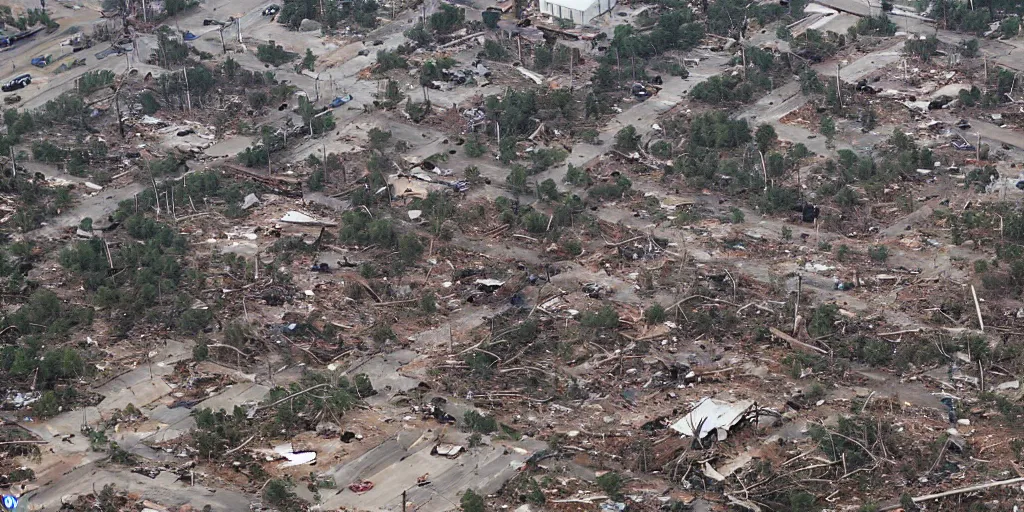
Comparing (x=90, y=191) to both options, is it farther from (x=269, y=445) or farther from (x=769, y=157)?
(x=769, y=157)

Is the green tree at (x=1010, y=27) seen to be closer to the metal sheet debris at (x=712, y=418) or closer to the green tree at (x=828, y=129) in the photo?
the green tree at (x=828, y=129)

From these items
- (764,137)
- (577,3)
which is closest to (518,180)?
(764,137)

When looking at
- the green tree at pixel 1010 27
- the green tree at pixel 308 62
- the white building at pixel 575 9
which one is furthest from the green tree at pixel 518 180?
the green tree at pixel 1010 27

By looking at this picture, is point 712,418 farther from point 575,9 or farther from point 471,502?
point 575,9

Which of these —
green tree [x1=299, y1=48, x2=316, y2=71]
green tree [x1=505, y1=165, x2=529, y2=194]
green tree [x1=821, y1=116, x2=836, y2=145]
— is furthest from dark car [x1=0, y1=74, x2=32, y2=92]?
green tree [x1=821, y1=116, x2=836, y2=145]

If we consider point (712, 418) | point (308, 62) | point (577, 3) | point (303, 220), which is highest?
point (712, 418)

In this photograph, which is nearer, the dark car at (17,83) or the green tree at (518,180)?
the green tree at (518,180)

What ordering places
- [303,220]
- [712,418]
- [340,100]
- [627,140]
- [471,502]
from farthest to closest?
[340,100]
[627,140]
[303,220]
[712,418]
[471,502]

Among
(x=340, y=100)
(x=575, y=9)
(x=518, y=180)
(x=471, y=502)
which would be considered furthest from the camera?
(x=575, y=9)
